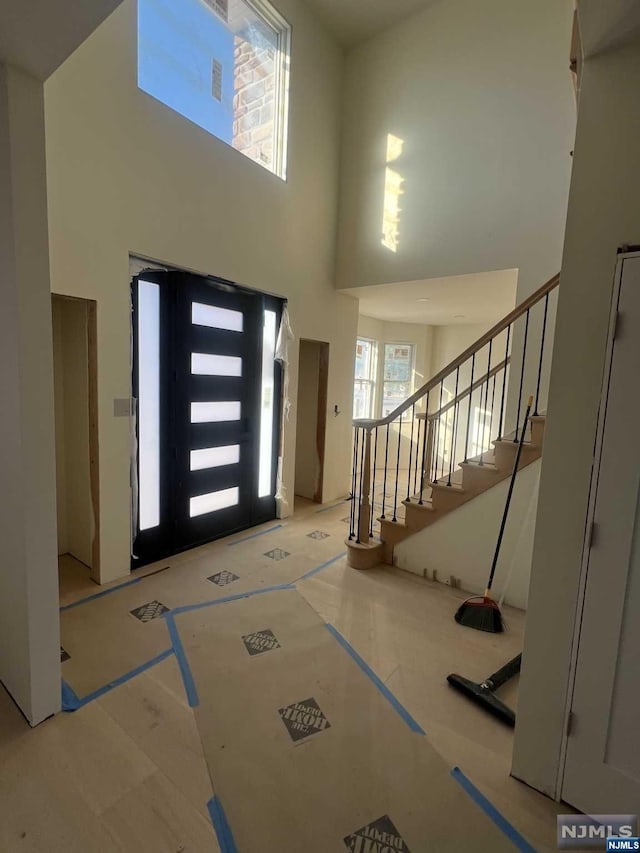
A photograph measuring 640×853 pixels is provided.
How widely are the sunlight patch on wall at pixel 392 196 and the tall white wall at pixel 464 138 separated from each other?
4 centimetres

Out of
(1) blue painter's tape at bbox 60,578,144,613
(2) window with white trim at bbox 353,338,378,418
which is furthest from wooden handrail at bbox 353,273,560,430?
(2) window with white trim at bbox 353,338,378,418

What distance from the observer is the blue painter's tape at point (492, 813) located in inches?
51.9

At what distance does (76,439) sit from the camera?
3.09 metres

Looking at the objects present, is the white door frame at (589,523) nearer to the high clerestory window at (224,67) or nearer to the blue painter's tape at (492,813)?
the blue painter's tape at (492,813)

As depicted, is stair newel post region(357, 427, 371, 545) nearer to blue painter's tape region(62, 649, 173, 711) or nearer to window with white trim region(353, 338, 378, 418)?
blue painter's tape region(62, 649, 173, 711)

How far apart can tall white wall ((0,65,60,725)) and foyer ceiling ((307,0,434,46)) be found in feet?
12.9

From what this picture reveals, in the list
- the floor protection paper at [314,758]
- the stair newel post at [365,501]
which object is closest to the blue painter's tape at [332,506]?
the stair newel post at [365,501]

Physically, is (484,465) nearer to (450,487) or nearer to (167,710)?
(450,487)

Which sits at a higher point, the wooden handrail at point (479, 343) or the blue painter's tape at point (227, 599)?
the wooden handrail at point (479, 343)

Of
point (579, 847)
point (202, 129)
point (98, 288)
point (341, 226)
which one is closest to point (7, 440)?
point (98, 288)

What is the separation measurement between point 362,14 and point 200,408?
14.0 ft

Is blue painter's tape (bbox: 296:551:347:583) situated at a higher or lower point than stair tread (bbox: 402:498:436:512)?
lower

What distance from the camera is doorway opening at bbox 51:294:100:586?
2.84 m

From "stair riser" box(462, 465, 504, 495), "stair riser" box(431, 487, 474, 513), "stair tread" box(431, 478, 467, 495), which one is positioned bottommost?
"stair riser" box(431, 487, 474, 513)
